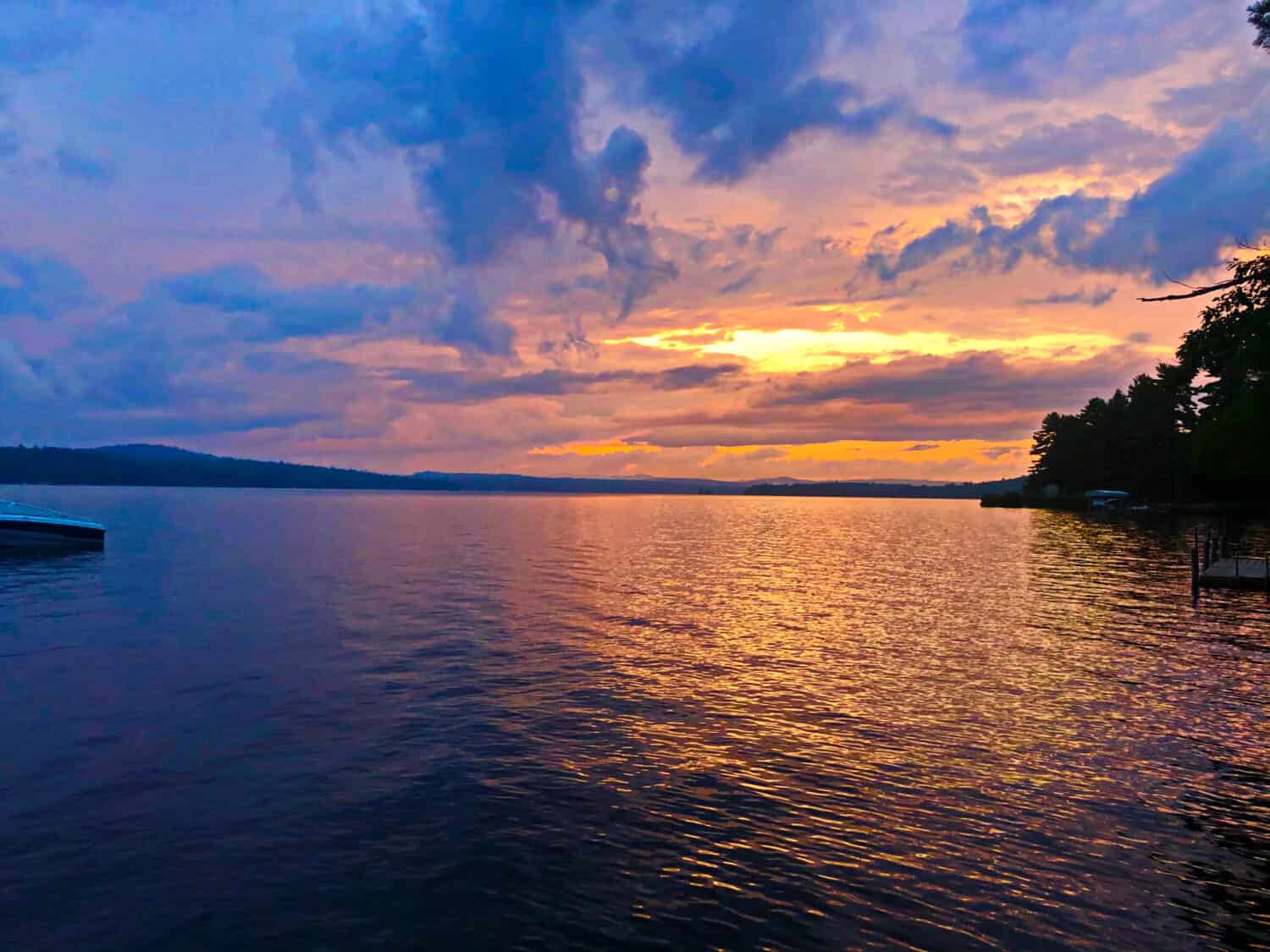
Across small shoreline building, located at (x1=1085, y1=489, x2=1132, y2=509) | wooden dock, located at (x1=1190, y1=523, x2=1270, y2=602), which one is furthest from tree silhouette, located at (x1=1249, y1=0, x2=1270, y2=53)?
small shoreline building, located at (x1=1085, y1=489, x2=1132, y2=509)

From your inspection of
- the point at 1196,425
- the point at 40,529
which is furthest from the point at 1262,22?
the point at 1196,425

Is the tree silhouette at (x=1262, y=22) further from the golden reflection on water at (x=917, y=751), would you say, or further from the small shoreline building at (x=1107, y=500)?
the small shoreline building at (x=1107, y=500)

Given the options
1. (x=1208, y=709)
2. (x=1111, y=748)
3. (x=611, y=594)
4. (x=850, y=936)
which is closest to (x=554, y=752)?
(x=850, y=936)

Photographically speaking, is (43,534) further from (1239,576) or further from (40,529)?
(1239,576)

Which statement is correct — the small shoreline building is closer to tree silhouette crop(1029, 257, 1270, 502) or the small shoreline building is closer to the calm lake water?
tree silhouette crop(1029, 257, 1270, 502)

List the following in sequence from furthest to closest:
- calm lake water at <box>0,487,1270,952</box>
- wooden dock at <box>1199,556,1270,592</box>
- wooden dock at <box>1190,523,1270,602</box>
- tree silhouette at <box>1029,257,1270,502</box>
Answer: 1. wooden dock at <box>1199,556,1270,592</box>
2. wooden dock at <box>1190,523,1270,602</box>
3. tree silhouette at <box>1029,257,1270,502</box>
4. calm lake water at <box>0,487,1270,952</box>

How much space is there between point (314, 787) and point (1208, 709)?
82.6 feet

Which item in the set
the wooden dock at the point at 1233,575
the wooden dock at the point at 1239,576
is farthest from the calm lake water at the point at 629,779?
the wooden dock at the point at 1239,576

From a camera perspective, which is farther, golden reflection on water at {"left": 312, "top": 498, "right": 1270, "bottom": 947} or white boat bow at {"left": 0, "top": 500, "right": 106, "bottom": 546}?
white boat bow at {"left": 0, "top": 500, "right": 106, "bottom": 546}

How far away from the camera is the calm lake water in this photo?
1257 cm

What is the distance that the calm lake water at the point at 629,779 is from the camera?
12.6 meters

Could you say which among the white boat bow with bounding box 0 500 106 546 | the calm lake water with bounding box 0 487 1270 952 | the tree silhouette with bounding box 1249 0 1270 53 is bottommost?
the calm lake water with bounding box 0 487 1270 952

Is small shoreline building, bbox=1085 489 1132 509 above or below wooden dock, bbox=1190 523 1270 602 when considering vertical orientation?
above

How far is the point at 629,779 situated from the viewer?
1828 cm
